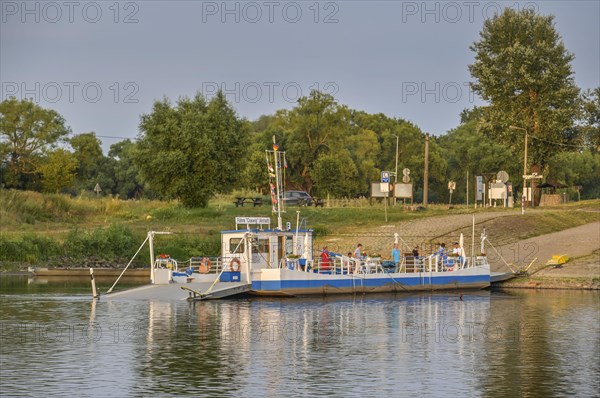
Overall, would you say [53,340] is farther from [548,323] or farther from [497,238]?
[497,238]

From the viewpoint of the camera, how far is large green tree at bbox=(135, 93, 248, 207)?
98812 mm

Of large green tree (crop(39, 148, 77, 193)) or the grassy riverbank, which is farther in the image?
large green tree (crop(39, 148, 77, 193))

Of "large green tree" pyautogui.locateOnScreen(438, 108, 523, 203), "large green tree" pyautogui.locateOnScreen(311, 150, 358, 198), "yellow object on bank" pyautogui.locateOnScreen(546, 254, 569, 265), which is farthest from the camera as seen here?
"large green tree" pyautogui.locateOnScreen(438, 108, 523, 203)

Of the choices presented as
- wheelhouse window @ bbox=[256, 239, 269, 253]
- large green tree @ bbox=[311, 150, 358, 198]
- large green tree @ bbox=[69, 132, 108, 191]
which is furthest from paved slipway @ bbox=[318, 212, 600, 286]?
large green tree @ bbox=[69, 132, 108, 191]

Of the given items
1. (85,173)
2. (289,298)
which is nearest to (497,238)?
(289,298)

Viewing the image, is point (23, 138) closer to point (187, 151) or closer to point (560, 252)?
point (187, 151)

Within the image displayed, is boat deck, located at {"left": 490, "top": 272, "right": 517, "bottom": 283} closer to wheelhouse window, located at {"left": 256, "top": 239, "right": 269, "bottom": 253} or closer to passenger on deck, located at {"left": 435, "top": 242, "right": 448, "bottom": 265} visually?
passenger on deck, located at {"left": 435, "top": 242, "right": 448, "bottom": 265}

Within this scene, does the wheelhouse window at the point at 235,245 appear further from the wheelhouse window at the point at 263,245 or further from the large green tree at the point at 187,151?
the large green tree at the point at 187,151

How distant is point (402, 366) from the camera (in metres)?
38.2

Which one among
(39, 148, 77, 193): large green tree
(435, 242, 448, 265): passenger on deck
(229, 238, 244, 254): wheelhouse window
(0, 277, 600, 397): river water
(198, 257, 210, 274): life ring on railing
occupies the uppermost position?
(39, 148, 77, 193): large green tree

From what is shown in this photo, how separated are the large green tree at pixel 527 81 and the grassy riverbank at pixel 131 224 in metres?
7.72

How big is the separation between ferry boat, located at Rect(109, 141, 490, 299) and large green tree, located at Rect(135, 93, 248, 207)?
3343cm

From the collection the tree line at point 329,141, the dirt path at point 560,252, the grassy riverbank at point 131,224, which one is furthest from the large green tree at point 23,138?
the dirt path at point 560,252

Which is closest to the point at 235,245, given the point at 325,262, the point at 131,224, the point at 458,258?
the point at 325,262
